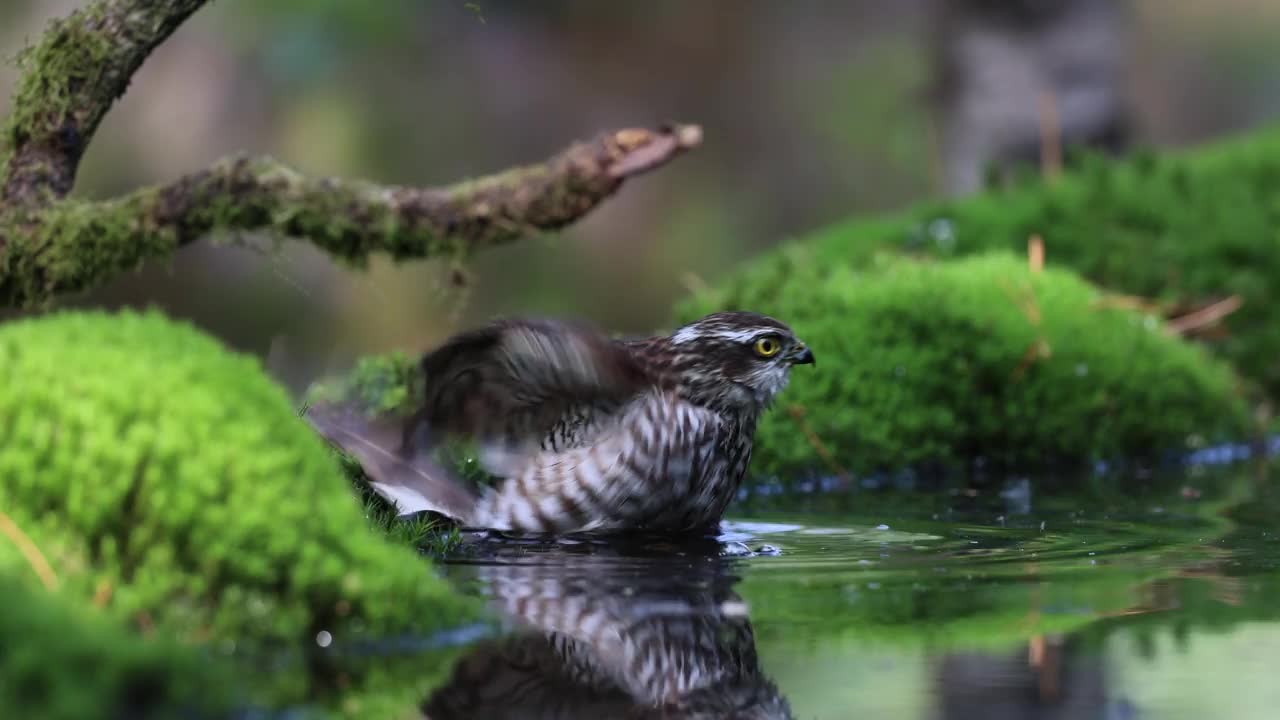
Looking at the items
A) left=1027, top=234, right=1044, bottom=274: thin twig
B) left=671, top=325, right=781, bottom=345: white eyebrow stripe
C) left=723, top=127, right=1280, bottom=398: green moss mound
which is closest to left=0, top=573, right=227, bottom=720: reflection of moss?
left=671, top=325, right=781, bottom=345: white eyebrow stripe

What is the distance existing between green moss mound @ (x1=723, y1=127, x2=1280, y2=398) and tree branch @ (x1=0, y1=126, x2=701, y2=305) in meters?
3.23

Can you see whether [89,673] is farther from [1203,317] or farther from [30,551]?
[1203,317]

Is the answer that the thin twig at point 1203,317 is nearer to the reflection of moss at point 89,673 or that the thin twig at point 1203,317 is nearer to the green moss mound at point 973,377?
the green moss mound at point 973,377

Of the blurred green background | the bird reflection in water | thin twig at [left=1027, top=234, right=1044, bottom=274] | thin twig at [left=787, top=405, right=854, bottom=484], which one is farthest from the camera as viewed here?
the blurred green background

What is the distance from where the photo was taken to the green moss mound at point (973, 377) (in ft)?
24.5

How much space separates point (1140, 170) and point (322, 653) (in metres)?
8.00

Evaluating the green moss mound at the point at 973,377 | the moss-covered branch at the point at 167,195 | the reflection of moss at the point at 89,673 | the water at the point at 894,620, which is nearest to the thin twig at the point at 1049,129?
the green moss mound at the point at 973,377

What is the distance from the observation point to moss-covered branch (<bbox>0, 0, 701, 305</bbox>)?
5.27 m

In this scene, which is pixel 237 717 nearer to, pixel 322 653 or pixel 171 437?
pixel 322 653

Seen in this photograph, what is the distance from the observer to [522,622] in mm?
4012

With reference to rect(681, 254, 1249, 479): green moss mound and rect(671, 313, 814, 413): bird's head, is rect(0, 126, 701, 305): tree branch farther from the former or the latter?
rect(681, 254, 1249, 479): green moss mound

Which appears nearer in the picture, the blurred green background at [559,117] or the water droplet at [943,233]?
the water droplet at [943,233]

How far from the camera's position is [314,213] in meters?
5.49

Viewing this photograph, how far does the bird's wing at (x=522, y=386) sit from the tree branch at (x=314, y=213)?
42cm
